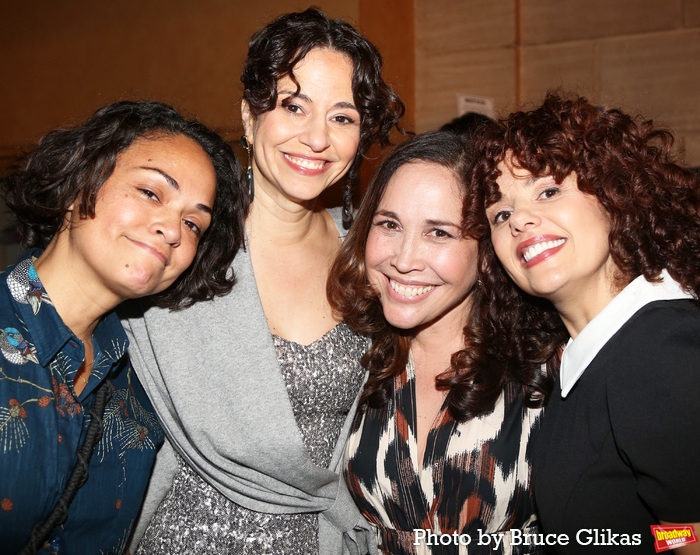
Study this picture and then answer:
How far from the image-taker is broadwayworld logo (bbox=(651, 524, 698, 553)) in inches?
48.3

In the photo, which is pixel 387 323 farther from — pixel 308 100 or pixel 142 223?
pixel 142 223

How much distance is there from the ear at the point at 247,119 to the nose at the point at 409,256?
60 centimetres

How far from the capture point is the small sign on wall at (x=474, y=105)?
386 cm

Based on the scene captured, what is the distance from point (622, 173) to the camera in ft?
4.66

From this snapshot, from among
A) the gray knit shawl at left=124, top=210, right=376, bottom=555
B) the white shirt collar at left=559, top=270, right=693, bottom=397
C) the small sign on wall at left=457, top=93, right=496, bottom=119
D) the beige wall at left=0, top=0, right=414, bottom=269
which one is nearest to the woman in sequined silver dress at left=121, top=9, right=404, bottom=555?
the gray knit shawl at left=124, top=210, right=376, bottom=555

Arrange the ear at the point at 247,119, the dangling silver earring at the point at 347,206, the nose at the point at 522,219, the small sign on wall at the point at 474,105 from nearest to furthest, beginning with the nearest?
the nose at the point at 522,219, the ear at the point at 247,119, the dangling silver earring at the point at 347,206, the small sign on wall at the point at 474,105

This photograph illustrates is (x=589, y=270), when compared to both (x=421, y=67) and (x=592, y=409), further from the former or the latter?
(x=421, y=67)

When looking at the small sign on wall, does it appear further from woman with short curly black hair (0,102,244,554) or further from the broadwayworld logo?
the broadwayworld logo

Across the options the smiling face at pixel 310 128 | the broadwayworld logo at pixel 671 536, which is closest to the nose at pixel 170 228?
the smiling face at pixel 310 128

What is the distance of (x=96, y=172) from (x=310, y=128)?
63 centimetres

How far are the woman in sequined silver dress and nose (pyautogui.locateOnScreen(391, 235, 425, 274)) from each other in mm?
321

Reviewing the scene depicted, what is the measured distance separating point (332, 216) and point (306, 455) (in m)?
0.88

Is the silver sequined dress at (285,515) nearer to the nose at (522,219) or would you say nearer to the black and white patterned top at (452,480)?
the black and white patterned top at (452,480)

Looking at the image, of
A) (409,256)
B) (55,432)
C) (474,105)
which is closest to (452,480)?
(409,256)
